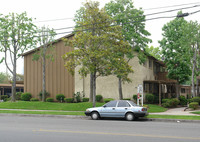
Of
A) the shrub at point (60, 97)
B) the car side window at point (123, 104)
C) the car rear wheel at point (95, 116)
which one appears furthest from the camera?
the shrub at point (60, 97)

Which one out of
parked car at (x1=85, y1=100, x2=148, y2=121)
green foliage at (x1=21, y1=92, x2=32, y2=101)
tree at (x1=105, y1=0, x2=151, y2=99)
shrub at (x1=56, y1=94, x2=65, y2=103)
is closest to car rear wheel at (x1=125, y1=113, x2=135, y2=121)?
parked car at (x1=85, y1=100, x2=148, y2=121)

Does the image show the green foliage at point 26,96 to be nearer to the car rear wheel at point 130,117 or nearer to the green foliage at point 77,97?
the green foliage at point 77,97

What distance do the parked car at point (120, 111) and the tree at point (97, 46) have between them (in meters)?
4.98

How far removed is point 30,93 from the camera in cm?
3531

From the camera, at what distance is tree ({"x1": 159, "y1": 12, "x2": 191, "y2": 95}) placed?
3262 centimetres

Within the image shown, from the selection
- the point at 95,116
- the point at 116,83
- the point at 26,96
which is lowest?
the point at 95,116

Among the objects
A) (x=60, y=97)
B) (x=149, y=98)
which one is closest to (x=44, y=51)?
(x=60, y=97)

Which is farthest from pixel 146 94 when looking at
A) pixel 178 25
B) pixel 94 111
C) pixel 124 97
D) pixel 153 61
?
pixel 94 111

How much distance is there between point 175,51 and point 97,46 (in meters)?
15.0

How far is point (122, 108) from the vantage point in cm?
1677

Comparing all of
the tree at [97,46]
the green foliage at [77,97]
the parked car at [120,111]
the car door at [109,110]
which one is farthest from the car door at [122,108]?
the green foliage at [77,97]

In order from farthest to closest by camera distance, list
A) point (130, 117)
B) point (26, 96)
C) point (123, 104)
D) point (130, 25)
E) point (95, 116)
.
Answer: point (26, 96), point (130, 25), point (95, 116), point (123, 104), point (130, 117)

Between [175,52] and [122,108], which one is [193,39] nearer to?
[175,52]

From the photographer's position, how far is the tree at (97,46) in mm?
21672
